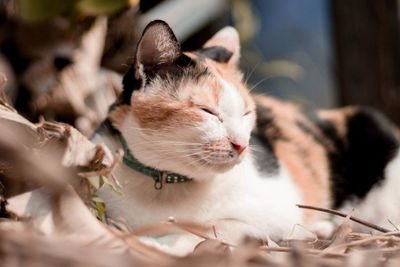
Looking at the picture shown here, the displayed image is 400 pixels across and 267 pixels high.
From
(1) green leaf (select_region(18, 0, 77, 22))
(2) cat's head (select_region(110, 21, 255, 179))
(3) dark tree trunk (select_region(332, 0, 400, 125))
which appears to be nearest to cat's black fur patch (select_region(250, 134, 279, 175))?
(2) cat's head (select_region(110, 21, 255, 179))

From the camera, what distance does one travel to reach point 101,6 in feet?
6.53

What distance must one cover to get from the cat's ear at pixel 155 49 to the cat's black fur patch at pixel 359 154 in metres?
1.01

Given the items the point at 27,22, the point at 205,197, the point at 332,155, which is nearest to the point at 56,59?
the point at 27,22

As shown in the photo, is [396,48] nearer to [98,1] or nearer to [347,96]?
[347,96]

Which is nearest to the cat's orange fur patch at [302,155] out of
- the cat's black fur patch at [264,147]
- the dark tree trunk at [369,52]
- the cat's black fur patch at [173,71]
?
the cat's black fur patch at [264,147]

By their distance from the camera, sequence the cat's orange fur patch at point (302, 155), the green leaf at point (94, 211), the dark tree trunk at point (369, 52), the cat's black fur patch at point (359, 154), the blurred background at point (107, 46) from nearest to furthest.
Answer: the green leaf at point (94, 211)
the cat's orange fur patch at point (302, 155)
the cat's black fur patch at point (359, 154)
the blurred background at point (107, 46)
the dark tree trunk at point (369, 52)

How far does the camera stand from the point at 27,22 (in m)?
2.17

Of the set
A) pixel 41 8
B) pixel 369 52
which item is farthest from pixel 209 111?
pixel 369 52

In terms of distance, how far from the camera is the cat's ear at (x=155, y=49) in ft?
3.88

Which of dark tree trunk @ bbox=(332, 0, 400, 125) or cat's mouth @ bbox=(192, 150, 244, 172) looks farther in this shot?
dark tree trunk @ bbox=(332, 0, 400, 125)

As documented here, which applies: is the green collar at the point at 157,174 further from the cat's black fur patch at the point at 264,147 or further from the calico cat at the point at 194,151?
the cat's black fur patch at the point at 264,147

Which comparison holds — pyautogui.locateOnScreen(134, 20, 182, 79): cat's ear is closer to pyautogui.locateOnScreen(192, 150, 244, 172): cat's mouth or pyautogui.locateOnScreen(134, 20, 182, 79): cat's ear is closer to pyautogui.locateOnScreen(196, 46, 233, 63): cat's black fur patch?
pyautogui.locateOnScreen(196, 46, 233, 63): cat's black fur patch

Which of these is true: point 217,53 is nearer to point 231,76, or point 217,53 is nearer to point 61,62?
point 231,76

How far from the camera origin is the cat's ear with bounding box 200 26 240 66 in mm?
1462
